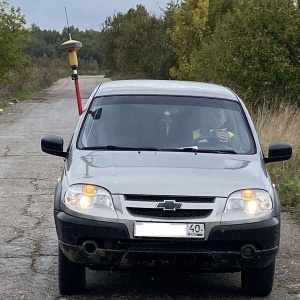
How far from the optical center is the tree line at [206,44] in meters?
19.8

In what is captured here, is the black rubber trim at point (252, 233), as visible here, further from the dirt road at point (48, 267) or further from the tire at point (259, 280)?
the dirt road at point (48, 267)

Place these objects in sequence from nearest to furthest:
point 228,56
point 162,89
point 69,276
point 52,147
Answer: point 69,276 < point 52,147 < point 162,89 < point 228,56

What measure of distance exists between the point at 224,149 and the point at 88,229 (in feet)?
5.21

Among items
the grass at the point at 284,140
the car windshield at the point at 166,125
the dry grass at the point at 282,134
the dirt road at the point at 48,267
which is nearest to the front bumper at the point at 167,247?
the dirt road at the point at 48,267

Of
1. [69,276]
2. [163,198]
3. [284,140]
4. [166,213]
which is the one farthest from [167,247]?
[284,140]

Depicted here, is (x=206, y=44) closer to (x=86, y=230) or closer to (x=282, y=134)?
(x=282, y=134)

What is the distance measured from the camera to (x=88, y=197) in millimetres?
5805

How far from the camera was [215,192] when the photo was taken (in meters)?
5.74

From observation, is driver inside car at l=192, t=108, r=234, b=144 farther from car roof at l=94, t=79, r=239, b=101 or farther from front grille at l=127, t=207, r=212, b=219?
front grille at l=127, t=207, r=212, b=219

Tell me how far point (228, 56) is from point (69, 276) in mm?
15092

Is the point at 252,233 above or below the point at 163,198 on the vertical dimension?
below

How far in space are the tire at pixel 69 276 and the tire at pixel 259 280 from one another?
1.21m

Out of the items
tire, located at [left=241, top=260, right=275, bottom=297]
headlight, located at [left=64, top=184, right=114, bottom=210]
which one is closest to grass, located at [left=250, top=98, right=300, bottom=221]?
tire, located at [left=241, top=260, right=275, bottom=297]

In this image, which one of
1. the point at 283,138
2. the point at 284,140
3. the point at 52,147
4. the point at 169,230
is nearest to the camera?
the point at 169,230
